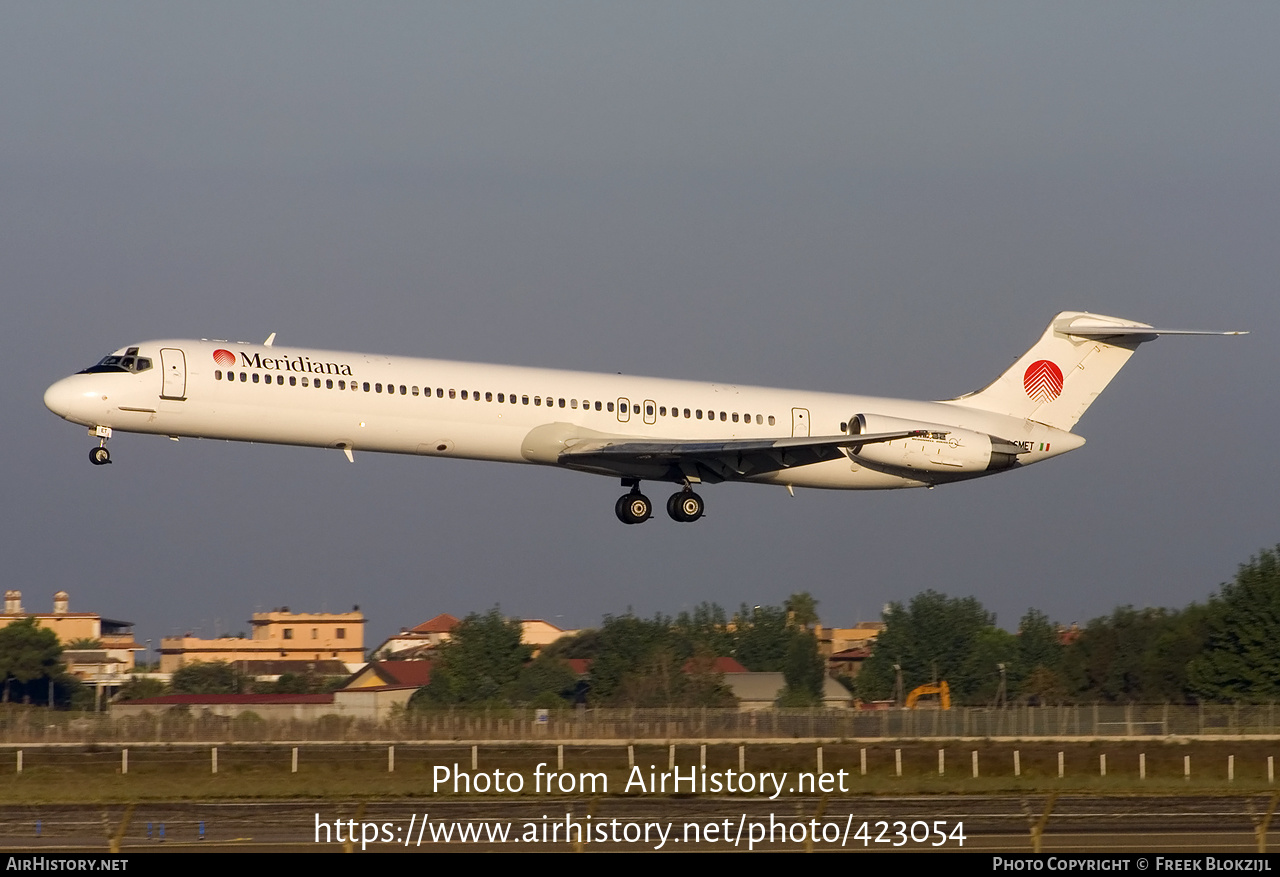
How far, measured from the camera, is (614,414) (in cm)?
3312

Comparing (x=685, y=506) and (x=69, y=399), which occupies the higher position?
(x=69, y=399)

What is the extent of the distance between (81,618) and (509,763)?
69222 millimetres

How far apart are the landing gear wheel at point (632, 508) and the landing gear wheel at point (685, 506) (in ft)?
1.64

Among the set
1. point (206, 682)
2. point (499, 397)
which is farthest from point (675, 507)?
point (206, 682)

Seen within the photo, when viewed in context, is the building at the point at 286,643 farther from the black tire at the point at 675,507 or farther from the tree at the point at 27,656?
the black tire at the point at 675,507

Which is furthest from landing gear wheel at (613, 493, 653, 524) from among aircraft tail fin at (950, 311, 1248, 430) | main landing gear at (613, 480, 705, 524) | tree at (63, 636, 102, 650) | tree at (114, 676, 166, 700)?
tree at (63, 636, 102, 650)

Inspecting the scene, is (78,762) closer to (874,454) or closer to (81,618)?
(874,454)

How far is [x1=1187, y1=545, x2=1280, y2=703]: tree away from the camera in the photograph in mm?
48031

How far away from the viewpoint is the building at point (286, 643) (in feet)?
324

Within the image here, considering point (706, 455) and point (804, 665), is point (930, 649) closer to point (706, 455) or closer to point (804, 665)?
point (804, 665)

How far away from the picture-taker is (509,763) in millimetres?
31359

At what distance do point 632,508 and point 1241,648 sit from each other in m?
23.6

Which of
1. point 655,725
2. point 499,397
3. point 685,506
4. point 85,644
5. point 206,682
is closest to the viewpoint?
point 499,397
